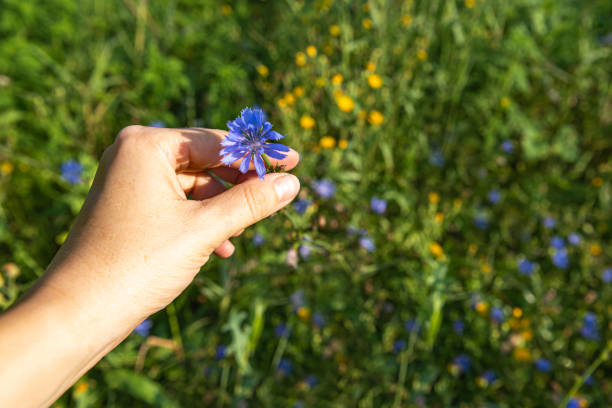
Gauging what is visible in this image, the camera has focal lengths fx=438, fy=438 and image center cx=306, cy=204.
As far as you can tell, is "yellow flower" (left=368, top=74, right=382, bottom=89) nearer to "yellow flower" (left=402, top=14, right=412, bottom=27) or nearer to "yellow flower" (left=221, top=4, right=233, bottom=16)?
"yellow flower" (left=402, top=14, right=412, bottom=27)

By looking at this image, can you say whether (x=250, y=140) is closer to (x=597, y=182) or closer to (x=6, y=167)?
(x=6, y=167)

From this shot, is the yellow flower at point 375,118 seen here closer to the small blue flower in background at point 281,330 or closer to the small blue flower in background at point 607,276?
the small blue flower in background at point 281,330

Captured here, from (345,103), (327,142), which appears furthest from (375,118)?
(327,142)

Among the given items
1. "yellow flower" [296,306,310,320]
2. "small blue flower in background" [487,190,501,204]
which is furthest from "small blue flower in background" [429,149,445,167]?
"yellow flower" [296,306,310,320]

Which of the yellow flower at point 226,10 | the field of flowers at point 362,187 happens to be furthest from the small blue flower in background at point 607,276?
the yellow flower at point 226,10

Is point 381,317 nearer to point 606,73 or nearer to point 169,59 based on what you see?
point 169,59

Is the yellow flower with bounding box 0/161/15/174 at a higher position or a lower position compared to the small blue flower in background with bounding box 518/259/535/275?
higher
